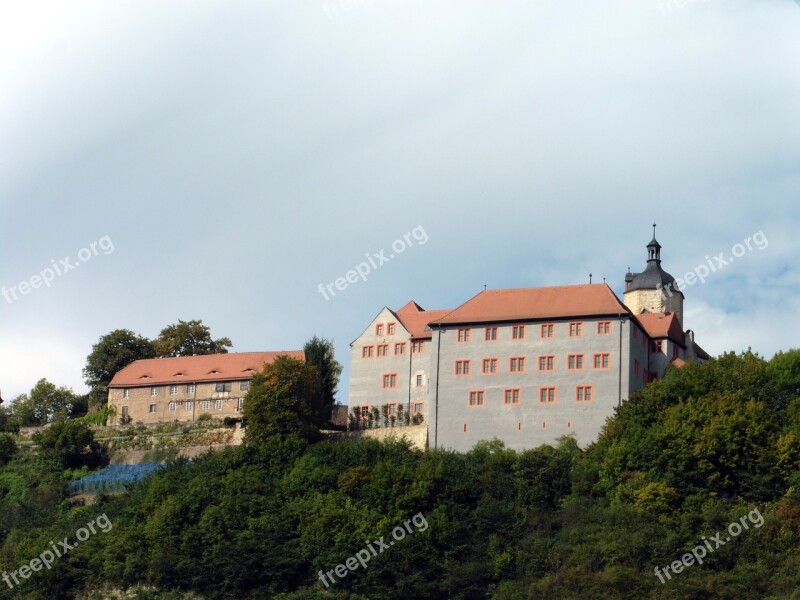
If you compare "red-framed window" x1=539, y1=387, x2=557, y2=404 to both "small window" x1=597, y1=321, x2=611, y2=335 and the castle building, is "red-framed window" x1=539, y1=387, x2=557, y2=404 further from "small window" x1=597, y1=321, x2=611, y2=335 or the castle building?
"small window" x1=597, y1=321, x2=611, y2=335

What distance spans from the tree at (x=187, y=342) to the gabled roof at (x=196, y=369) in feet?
20.3

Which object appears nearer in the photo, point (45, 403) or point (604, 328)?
point (604, 328)

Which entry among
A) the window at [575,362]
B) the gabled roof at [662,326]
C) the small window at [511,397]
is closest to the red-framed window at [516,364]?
the small window at [511,397]

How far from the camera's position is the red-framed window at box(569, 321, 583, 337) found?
267 feet

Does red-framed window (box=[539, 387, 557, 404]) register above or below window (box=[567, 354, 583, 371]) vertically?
below

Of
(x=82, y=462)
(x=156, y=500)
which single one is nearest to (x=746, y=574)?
(x=156, y=500)

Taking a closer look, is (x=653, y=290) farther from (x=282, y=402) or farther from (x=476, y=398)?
(x=282, y=402)

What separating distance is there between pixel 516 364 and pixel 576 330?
3.57 metres

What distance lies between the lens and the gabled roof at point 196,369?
9650 centimetres

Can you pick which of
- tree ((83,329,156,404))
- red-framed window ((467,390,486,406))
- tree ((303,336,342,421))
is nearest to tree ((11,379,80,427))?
tree ((83,329,156,404))

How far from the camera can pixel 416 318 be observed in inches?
3531

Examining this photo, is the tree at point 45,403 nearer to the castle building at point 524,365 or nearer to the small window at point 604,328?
the castle building at point 524,365

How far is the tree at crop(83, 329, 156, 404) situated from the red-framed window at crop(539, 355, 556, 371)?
3549 centimetres

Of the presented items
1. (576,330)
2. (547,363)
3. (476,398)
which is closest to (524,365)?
(547,363)
